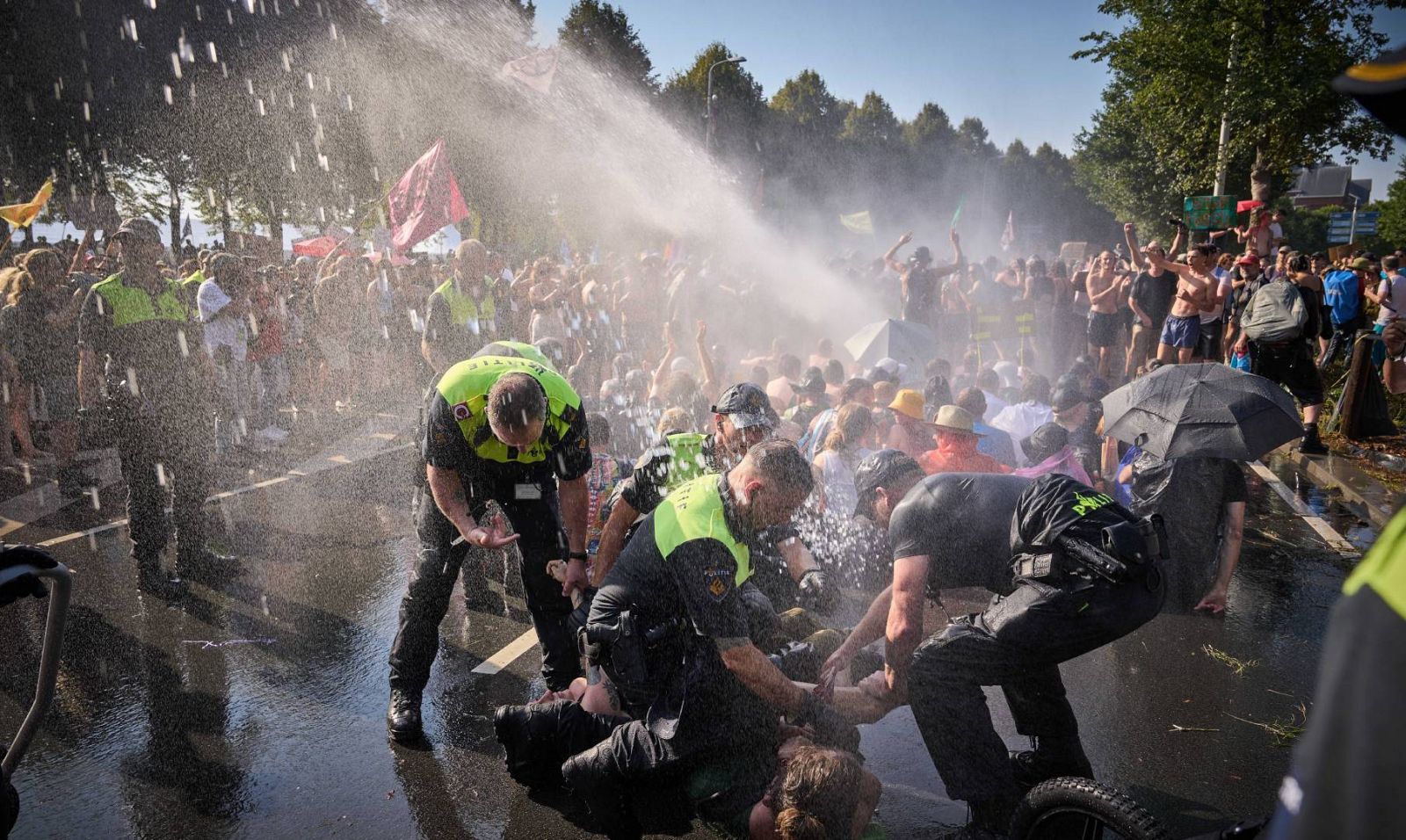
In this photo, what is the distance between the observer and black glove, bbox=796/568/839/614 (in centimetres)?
418

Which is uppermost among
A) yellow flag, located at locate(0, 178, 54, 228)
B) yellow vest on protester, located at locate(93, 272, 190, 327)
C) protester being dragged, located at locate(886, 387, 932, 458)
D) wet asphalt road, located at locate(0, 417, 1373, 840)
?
yellow flag, located at locate(0, 178, 54, 228)

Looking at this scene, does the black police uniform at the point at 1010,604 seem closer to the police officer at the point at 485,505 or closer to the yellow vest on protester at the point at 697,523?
the yellow vest on protester at the point at 697,523

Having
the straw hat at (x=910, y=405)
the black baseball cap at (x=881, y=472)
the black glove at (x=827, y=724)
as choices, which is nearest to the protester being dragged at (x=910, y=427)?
the straw hat at (x=910, y=405)

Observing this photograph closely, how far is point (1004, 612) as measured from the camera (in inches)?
113

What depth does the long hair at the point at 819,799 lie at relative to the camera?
102 inches

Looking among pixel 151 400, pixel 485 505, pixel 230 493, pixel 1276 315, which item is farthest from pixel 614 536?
pixel 1276 315

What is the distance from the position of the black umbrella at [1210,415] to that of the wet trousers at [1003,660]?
175 centimetres

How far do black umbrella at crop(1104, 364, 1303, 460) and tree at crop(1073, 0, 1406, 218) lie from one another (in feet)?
37.9

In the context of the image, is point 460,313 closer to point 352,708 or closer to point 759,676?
point 352,708

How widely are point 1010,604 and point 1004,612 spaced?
38 millimetres

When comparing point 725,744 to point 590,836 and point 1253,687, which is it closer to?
point 590,836

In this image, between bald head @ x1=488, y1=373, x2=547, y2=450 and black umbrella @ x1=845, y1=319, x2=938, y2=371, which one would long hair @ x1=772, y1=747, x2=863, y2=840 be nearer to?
bald head @ x1=488, y1=373, x2=547, y2=450

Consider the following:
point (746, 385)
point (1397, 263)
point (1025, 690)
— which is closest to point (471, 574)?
point (746, 385)

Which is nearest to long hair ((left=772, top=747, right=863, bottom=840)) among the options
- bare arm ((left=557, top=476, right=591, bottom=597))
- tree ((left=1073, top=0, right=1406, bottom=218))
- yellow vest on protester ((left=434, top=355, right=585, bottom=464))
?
bare arm ((left=557, top=476, right=591, bottom=597))
